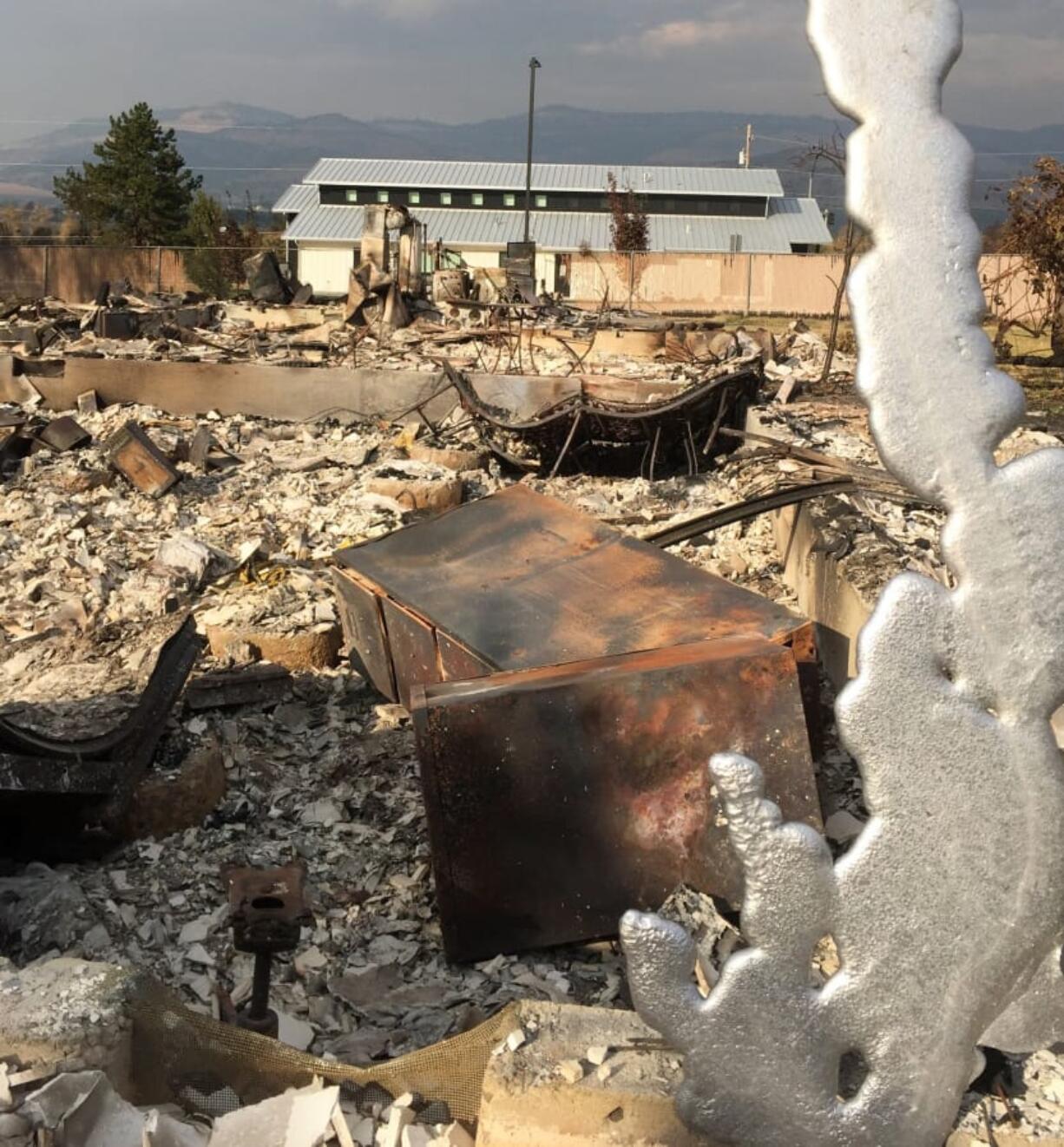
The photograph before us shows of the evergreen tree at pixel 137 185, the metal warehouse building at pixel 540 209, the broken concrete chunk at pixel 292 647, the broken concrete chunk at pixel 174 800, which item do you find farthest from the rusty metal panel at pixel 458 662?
the evergreen tree at pixel 137 185

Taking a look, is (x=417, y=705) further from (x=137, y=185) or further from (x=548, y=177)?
(x=548, y=177)

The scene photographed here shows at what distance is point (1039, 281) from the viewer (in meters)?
16.1

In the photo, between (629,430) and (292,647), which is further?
(629,430)

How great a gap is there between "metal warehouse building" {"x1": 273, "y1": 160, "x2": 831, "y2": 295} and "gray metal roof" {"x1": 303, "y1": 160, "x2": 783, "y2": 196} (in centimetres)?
7

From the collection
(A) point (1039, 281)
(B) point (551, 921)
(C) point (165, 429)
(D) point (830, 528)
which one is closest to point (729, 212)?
(A) point (1039, 281)

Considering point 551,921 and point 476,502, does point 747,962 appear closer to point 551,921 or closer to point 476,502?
point 551,921

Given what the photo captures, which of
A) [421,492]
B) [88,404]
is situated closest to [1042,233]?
[421,492]

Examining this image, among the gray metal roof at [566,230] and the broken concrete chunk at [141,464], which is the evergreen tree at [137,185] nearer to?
the gray metal roof at [566,230]

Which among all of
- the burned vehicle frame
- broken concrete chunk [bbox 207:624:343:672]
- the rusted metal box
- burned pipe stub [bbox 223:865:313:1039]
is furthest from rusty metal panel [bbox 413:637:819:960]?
the burned vehicle frame

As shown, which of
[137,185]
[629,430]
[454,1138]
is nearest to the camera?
[454,1138]

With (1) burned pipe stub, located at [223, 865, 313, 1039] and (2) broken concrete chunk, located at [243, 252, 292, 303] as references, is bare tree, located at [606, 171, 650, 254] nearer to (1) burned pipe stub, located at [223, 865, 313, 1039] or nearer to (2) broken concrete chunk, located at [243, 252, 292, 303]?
(2) broken concrete chunk, located at [243, 252, 292, 303]

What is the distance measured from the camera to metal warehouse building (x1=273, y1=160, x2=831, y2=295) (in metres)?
42.4

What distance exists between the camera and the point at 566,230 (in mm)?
45094

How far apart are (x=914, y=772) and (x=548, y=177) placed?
54492 mm
